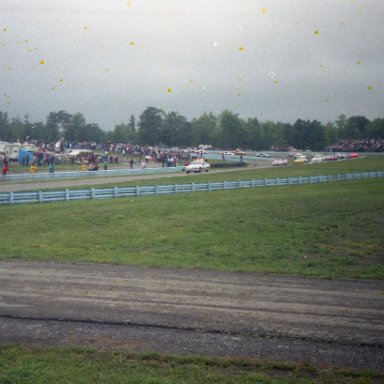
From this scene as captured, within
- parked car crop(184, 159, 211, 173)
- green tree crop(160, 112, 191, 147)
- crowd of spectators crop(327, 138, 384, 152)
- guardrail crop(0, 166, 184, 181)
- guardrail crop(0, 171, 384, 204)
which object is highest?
green tree crop(160, 112, 191, 147)

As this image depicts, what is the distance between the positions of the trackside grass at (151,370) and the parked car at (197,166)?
50087 mm

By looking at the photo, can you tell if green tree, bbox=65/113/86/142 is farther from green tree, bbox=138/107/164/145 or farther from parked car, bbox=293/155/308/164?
parked car, bbox=293/155/308/164

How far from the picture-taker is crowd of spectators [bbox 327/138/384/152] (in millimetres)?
64500

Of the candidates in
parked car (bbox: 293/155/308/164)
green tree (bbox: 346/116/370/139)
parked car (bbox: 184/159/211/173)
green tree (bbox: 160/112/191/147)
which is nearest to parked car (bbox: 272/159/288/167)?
parked car (bbox: 293/155/308/164)

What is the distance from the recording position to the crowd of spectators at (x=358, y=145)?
6450 cm

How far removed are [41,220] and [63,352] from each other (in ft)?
59.2

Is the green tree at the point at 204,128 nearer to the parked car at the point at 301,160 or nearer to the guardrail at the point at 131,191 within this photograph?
the guardrail at the point at 131,191

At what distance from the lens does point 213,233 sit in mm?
22203

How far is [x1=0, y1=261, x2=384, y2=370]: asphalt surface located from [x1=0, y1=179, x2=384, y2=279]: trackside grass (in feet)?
7.52

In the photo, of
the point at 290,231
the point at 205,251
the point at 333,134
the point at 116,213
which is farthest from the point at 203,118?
the point at 205,251

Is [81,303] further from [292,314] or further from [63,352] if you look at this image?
[292,314]

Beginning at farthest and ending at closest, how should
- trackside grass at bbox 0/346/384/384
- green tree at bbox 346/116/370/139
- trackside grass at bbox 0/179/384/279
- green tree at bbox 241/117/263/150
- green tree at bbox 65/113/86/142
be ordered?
green tree at bbox 65/113/86/142
green tree at bbox 346/116/370/139
green tree at bbox 241/117/263/150
trackside grass at bbox 0/179/384/279
trackside grass at bbox 0/346/384/384

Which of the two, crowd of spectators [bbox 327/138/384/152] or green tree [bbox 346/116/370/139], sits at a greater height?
green tree [bbox 346/116/370/139]

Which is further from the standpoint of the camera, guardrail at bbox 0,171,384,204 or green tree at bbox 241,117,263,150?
green tree at bbox 241,117,263,150
